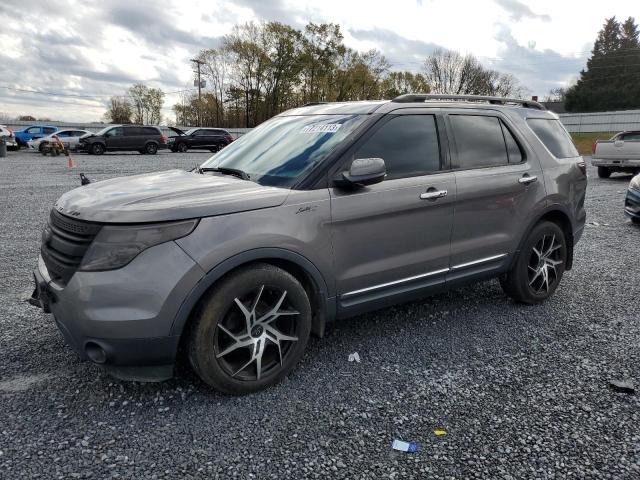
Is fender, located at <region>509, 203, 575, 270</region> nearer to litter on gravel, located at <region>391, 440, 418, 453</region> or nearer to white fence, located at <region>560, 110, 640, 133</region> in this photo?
litter on gravel, located at <region>391, 440, 418, 453</region>

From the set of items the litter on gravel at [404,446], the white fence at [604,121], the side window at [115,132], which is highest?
the white fence at [604,121]

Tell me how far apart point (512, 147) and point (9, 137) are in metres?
31.3

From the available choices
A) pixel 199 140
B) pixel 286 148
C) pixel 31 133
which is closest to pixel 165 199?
pixel 286 148

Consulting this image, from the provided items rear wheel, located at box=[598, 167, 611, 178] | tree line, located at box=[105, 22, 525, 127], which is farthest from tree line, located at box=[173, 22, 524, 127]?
rear wheel, located at box=[598, 167, 611, 178]

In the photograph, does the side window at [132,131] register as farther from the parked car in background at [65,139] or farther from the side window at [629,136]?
the side window at [629,136]

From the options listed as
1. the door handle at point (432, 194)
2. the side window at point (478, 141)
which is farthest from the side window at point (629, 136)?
the door handle at point (432, 194)

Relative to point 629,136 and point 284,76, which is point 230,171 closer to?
point 629,136

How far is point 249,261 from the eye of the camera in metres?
2.86

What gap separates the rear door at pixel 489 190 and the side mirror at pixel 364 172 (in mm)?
923

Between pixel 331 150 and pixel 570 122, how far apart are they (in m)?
53.8

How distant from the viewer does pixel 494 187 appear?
4.02 metres

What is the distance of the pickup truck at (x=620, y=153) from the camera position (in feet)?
49.2

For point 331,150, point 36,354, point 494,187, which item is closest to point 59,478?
point 36,354

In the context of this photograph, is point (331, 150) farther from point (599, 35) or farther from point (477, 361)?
point (599, 35)
